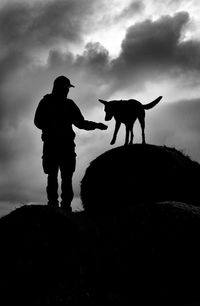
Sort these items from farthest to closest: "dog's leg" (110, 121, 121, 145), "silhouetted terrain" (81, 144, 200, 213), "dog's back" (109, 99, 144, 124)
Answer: "dog's back" (109, 99, 144, 124) < "dog's leg" (110, 121, 121, 145) < "silhouetted terrain" (81, 144, 200, 213)

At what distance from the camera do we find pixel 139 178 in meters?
13.5

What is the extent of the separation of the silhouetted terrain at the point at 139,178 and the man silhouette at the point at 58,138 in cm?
224

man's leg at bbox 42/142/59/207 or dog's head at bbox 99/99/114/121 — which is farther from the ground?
dog's head at bbox 99/99/114/121

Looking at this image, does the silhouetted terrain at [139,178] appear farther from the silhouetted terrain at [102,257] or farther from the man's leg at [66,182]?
the silhouetted terrain at [102,257]

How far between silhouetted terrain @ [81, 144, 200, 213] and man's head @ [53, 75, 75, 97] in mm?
2973

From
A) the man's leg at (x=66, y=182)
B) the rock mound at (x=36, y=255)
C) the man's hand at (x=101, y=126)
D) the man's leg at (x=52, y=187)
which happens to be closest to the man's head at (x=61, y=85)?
the man's hand at (x=101, y=126)

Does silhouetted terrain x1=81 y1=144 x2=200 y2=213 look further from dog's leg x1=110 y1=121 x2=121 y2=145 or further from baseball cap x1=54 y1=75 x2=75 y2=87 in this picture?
baseball cap x1=54 y1=75 x2=75 y2=87

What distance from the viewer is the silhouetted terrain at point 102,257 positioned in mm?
8562

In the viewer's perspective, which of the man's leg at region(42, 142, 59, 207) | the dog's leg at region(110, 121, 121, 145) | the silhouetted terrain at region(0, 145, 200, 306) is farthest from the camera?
the dog's leg at region(110, 121, 121, 145)

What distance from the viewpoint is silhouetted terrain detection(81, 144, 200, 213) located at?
13375 mm

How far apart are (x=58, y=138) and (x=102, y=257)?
303cm

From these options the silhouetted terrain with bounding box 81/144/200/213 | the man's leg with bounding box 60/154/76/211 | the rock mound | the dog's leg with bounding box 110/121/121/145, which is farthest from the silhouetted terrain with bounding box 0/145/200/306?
the dog's leg with bounding box 110/121/121/145

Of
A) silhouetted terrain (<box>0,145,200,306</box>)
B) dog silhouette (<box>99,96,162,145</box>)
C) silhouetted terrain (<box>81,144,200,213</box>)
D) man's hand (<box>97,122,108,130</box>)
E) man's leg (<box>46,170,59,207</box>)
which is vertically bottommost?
silhouetted terrain (<box>0,145,200,306</box>)

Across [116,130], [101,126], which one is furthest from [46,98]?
[116,130]
